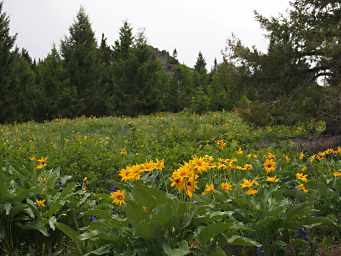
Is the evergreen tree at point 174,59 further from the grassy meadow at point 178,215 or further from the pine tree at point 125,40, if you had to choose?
the grassy meadow at point 178,215

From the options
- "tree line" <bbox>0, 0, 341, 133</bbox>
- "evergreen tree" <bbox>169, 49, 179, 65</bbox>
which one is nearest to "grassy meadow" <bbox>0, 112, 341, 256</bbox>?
"tree line" <bbox>0, 0, 341, 133</bbox>

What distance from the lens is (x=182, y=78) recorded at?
3136 centimetres

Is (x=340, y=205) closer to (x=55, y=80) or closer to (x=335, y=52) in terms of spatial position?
(x=335, y=52)

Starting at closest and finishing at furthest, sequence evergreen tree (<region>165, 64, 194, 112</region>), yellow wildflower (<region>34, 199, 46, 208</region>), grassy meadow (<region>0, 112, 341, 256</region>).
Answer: grassy meadow (<region>0, 112, 341, 256</region>)
yellow wildflower (<region>34, 199, 46, 208</region>)
evergreen tree (<region>165, 64, 194, 112</region>)

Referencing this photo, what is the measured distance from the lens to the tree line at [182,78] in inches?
358

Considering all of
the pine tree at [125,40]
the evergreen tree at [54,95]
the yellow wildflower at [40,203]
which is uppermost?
the pine tree at [125,40]

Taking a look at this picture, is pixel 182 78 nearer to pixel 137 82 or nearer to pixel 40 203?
pixel 137 82

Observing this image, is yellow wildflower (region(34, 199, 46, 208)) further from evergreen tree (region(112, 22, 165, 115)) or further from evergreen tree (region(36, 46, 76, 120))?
evergreen tree (region(112, 22, 165, 115))

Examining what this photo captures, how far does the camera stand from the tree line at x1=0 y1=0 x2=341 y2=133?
9.09 meters

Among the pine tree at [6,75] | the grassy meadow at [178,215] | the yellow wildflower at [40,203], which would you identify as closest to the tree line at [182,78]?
the pine tree at [6,75]

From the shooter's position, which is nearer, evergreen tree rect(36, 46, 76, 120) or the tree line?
the tree line

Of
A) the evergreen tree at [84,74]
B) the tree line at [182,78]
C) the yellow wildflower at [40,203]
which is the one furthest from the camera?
the evergreen tree at [84,74]

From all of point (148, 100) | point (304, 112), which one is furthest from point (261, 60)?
point (148, 100)

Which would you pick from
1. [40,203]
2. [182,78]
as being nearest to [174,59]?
[182,78]
